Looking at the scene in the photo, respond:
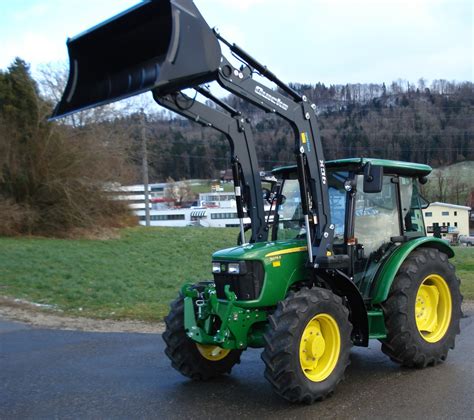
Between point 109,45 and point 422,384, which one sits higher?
point 109,45

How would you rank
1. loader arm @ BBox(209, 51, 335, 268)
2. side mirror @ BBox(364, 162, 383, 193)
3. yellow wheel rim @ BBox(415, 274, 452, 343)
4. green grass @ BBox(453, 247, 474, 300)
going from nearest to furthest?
loader arm @ BBox(209, 51, 335, 268)
side mirror @ BBox(364, 162, 383, 193)
yellow wheel rim @ BBox(415, 274, 452, 343)
green grass @ BBox(453, 247, 474, 300)

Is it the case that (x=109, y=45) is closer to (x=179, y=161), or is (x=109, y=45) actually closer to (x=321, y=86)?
(x=321, y=86)

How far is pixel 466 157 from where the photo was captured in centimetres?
5056

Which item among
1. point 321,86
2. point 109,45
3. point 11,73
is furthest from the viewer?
point 321,86

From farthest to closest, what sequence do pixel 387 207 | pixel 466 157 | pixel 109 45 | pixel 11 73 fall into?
pixel 466 157 → pixel 11 73 → pixel 387 207 → pixel 109 45

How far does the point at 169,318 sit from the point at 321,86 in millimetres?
31451

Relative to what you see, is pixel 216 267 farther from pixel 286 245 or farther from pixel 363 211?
pixel 363 211

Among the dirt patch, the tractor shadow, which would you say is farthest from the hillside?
the tractor shadow

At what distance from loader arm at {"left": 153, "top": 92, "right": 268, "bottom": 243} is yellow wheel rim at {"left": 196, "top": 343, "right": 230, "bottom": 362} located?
4.33ft

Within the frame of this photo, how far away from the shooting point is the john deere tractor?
4.91 m

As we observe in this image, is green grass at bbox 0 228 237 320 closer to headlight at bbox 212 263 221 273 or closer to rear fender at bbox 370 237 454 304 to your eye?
headlight at bbox 212 263 221 273

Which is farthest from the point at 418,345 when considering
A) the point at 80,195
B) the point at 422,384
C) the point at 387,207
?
the point at 80,195

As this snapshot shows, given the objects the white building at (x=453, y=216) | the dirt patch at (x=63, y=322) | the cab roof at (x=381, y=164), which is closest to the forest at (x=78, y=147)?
the dirt patch at (x=63, y=322)

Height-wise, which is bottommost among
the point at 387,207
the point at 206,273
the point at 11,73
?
the point at 206,273
